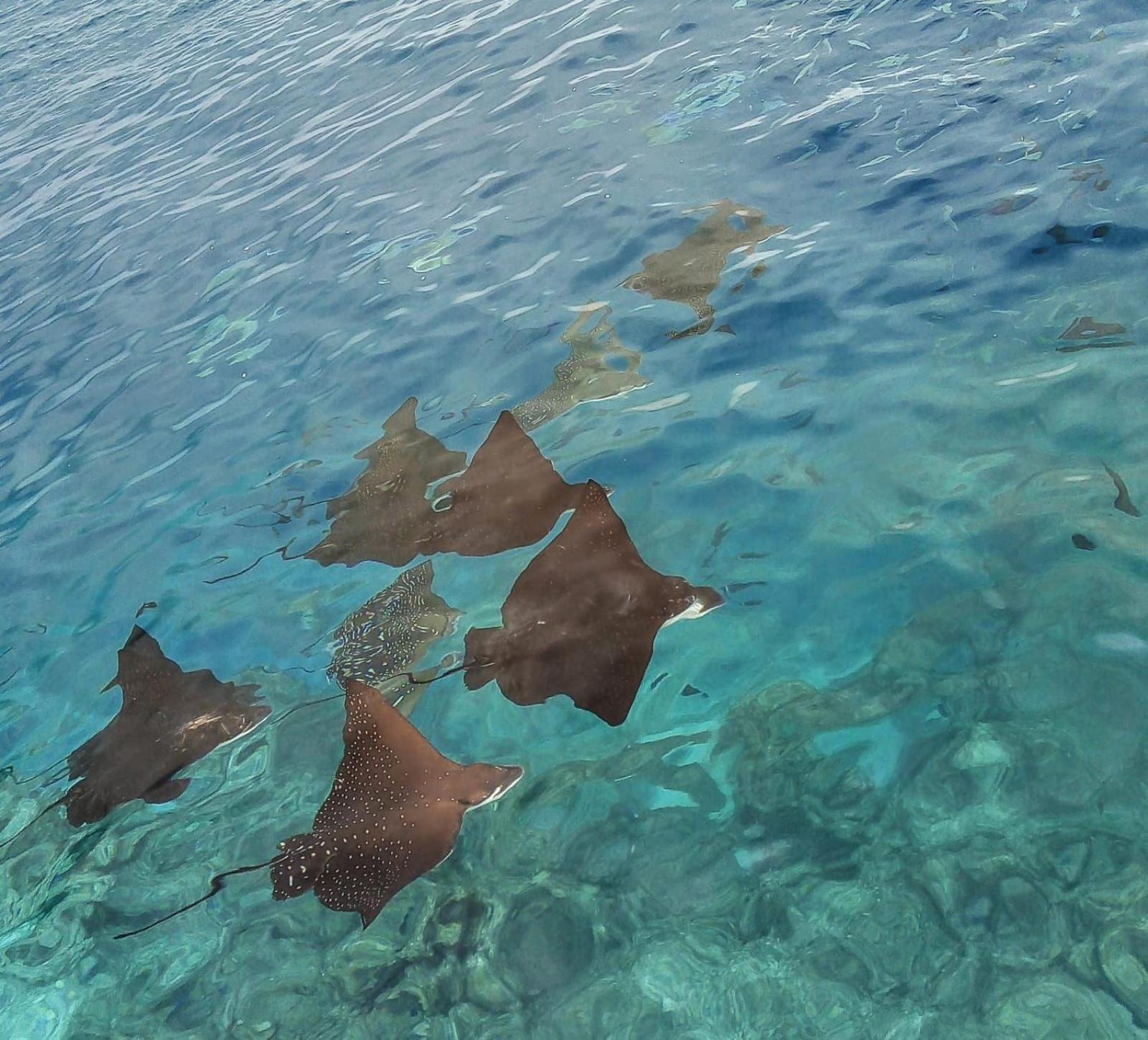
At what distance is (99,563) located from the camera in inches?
267

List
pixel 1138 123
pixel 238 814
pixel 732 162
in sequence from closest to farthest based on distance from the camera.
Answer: pixel 238 814
pixel 1138 123
pixel 732 162

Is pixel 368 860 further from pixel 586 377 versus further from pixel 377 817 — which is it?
pixel 586 377

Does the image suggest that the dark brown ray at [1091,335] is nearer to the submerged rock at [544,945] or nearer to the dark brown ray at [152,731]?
the submerged rock at [544,945]

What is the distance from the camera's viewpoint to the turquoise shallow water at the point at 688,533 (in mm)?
3688

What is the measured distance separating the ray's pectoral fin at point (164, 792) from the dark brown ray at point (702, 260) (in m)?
4.44

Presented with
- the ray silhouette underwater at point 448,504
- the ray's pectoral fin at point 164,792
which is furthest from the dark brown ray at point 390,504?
the ray's pectoral fin at point 164,792

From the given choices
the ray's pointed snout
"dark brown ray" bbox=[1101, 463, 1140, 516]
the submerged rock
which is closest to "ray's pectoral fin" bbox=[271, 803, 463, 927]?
the ray's pointed snout

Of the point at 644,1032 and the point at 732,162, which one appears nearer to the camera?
the point at 644,1032

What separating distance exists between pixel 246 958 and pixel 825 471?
3.95 metres

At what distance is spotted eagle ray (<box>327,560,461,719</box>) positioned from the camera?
198 inches

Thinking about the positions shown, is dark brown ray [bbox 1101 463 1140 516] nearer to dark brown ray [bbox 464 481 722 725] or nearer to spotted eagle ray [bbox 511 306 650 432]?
dark brown ray [bbox 464 481 722 725]

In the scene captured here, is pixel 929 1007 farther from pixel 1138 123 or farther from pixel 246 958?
pixel 1138 123

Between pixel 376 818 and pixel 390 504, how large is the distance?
8.22 feet

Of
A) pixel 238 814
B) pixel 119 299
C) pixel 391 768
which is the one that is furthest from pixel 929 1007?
pixel 119 299
